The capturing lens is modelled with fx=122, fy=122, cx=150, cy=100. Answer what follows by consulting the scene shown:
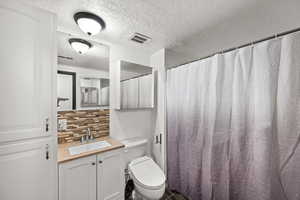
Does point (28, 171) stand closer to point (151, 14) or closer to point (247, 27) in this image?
point (151, 14)

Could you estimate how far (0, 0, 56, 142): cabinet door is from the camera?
817mm

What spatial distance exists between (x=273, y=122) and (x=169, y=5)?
4.20ft

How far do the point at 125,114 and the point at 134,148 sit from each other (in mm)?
531

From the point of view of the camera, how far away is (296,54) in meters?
0.84

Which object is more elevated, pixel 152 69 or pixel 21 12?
pixel 21 12

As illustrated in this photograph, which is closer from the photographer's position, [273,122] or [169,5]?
[273,122]

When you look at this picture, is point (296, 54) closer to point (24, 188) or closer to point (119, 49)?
point (119, 49)

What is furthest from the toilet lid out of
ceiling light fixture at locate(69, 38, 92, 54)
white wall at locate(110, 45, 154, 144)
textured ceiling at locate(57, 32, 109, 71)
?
ceiling light fixture at locate(69, 38, 92, 54)

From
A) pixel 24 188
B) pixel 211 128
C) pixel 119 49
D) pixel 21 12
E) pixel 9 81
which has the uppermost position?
pixel 119 49

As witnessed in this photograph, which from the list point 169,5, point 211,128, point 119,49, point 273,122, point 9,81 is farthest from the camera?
point 119,49

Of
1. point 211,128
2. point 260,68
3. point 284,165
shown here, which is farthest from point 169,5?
point 284,165

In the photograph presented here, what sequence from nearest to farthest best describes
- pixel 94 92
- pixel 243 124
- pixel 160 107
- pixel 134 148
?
1. pixel 243 124
2. pixel 94 92
3. pixel 134 148
4. pixel 160 107

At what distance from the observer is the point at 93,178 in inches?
49.6

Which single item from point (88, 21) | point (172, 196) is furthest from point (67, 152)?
point (172, 196)
